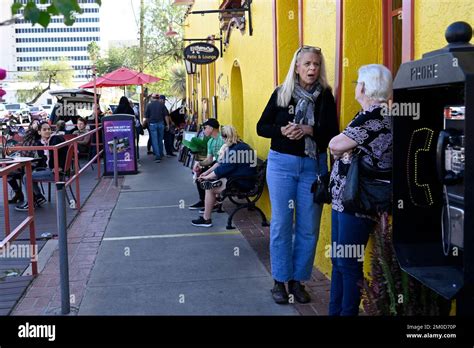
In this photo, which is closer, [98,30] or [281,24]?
[281,24]

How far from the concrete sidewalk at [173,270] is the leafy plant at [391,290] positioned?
139 centimetres

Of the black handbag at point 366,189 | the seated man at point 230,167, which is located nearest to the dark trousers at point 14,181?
the seated man at point 230,167

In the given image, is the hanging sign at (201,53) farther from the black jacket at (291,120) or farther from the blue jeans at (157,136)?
the black jacket at (291,120)

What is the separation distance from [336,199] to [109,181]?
362 inches

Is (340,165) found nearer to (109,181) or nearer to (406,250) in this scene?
(406,250)

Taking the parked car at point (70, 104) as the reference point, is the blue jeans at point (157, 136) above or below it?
below

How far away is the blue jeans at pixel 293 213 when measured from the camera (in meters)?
4.57

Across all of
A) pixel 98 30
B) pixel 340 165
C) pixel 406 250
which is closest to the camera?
pixel 406 250

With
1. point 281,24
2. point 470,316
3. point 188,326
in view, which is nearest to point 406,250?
point 470,316

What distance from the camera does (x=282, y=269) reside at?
4680mm

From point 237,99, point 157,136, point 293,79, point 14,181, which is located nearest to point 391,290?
point 293,79

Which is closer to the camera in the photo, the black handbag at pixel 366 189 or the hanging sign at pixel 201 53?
the black handbag at pixel 366 189

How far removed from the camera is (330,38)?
5164 millimetres

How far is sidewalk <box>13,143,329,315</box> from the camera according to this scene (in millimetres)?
4777
